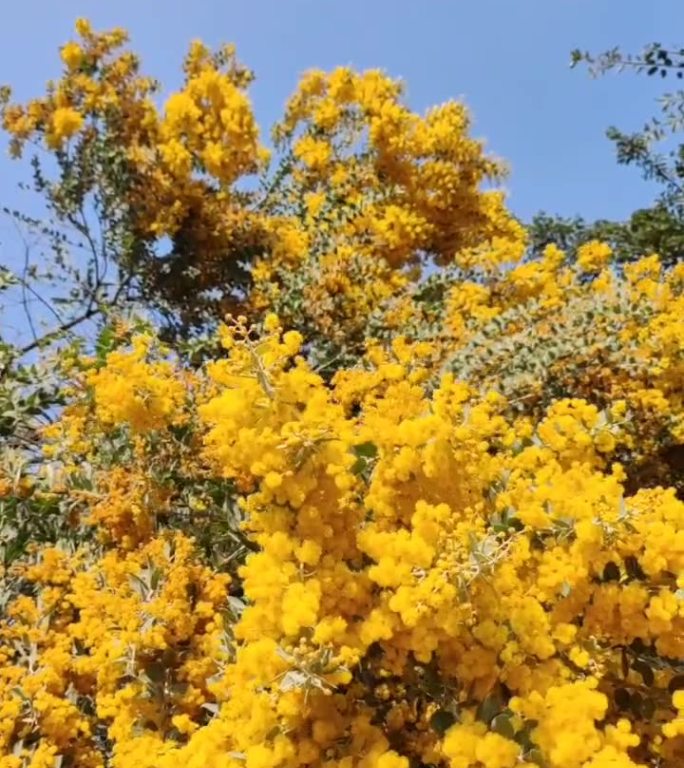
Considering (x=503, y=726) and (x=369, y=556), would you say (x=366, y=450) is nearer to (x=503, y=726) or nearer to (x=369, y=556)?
(x=369, y=556)

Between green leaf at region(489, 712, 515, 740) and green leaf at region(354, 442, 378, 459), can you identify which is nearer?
green leaf at region(489, 712, 515, 740)

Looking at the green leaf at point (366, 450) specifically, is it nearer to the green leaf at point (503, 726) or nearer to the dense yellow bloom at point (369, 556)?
the dense yellow bloom at point (369, 556)

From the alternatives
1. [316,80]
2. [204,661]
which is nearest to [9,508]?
[204,661]

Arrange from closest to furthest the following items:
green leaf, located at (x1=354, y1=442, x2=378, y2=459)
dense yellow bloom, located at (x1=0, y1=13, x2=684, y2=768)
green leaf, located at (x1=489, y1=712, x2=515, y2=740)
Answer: green leaf, located at (x1=489, y1=712, x2=515, y2=740) → dense yellow bloom, located at (x1=0, y1=13, x2=684, y2=768) → green leaf, located at (x1=354, y1=442, x2=378, y2=459)

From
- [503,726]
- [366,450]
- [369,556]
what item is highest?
[366,450]

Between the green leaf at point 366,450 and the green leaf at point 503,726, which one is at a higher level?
the green leaf at point 366,450

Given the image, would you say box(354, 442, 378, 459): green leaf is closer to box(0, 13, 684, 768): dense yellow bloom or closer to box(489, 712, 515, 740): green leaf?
box(0, 13, 684, 768): dense yellow bloom

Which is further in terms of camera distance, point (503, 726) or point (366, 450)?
point (366, 450)

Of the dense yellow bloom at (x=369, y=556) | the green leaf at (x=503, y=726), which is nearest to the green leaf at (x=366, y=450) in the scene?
the dense yellow bloom at (x=369, y=556)

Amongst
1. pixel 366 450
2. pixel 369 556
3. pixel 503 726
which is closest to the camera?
pixel 503 726

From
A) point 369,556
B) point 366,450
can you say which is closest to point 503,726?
point 369,556

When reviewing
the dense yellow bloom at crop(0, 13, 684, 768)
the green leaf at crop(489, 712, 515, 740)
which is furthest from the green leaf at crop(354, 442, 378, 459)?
the green leaf at crop(489, 712, 515, 740)

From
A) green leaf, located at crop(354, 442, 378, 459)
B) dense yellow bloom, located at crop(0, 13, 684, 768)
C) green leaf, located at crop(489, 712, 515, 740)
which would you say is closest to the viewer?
green leaf, located at crop(489, 712, 515, 740)

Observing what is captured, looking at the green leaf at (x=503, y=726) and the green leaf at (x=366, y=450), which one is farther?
the green leaf at (x=366, y=450)
